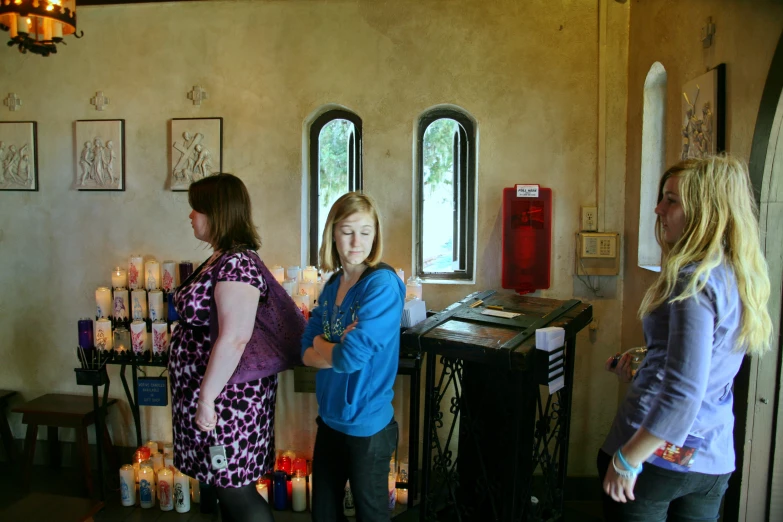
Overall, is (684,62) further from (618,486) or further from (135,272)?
(135,272)

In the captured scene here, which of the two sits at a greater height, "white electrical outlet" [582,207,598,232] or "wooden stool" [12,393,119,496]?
"white electrical outlet" [582,207,598,232]

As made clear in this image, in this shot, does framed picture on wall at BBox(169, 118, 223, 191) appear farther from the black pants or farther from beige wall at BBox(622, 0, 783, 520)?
beige wall at BBox(622, 0, 783, 520)

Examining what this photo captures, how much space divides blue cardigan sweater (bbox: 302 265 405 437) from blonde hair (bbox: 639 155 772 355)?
0.80 meters

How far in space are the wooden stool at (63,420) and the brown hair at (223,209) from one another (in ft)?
6.21

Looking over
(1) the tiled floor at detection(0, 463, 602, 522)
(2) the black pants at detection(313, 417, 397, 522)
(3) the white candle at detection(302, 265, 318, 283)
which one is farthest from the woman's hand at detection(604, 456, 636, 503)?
(3) the white candle at detection(302, 265, 318, 283)

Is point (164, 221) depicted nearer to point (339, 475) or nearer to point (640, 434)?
point (339, 475)

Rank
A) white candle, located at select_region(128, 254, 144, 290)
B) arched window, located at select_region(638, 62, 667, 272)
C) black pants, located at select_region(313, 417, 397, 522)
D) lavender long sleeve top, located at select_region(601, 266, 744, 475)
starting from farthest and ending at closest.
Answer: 1. white candle, located at select_region(128, 254, 144, 290)
2. arched window, located at select_region(638, 62, 667, 272)
3. black pants, located at select_region(313, 417, 397, 522)
4. lavender long sleeve top, located at select_region(601, 266, 744, 475)

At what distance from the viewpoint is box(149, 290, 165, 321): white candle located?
326cm

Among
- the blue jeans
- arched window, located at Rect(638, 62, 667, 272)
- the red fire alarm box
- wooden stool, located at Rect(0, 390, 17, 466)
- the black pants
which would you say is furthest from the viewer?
wooden stool, located at Rect(0, 390, 17, 466)

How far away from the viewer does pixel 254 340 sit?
2.05 meters

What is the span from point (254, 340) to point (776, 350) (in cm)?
177

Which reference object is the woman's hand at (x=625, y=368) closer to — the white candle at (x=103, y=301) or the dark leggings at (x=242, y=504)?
the dark leggings at (x=242, y=504)

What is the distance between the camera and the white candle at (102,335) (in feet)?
10.3

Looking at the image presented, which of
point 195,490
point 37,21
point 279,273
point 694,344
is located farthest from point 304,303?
point 694,344
